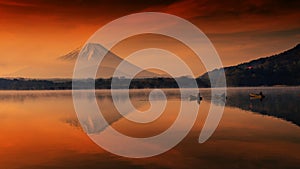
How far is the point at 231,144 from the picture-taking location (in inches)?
1256

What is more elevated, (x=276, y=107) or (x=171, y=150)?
(x=276, y=107)

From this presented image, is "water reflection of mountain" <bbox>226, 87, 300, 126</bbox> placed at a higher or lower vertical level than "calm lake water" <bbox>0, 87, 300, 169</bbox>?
higher

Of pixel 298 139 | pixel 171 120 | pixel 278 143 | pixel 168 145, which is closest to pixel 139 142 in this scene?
pixel 168 145

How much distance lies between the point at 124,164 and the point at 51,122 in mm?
29474

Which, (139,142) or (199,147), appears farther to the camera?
(139,142)

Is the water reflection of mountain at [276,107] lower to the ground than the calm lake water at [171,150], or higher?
higher

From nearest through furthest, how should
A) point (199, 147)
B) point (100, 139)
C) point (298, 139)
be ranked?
point (199, 147), point (298, 139), point (100, 139)

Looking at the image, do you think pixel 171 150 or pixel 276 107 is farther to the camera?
pixel 276 107

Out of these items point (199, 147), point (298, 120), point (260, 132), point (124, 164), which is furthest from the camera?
point (298, 120)

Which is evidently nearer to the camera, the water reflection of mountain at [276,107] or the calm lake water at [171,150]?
the calm lake water at [171,150]

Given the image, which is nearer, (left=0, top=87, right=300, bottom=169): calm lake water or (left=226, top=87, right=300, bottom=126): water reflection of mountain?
(left=0, top=87, right=300, bottom=169): calm lake water

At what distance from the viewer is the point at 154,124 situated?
47719 millimetres

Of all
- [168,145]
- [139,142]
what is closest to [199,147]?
[168,145]

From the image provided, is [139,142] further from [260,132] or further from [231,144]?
[260,132]
